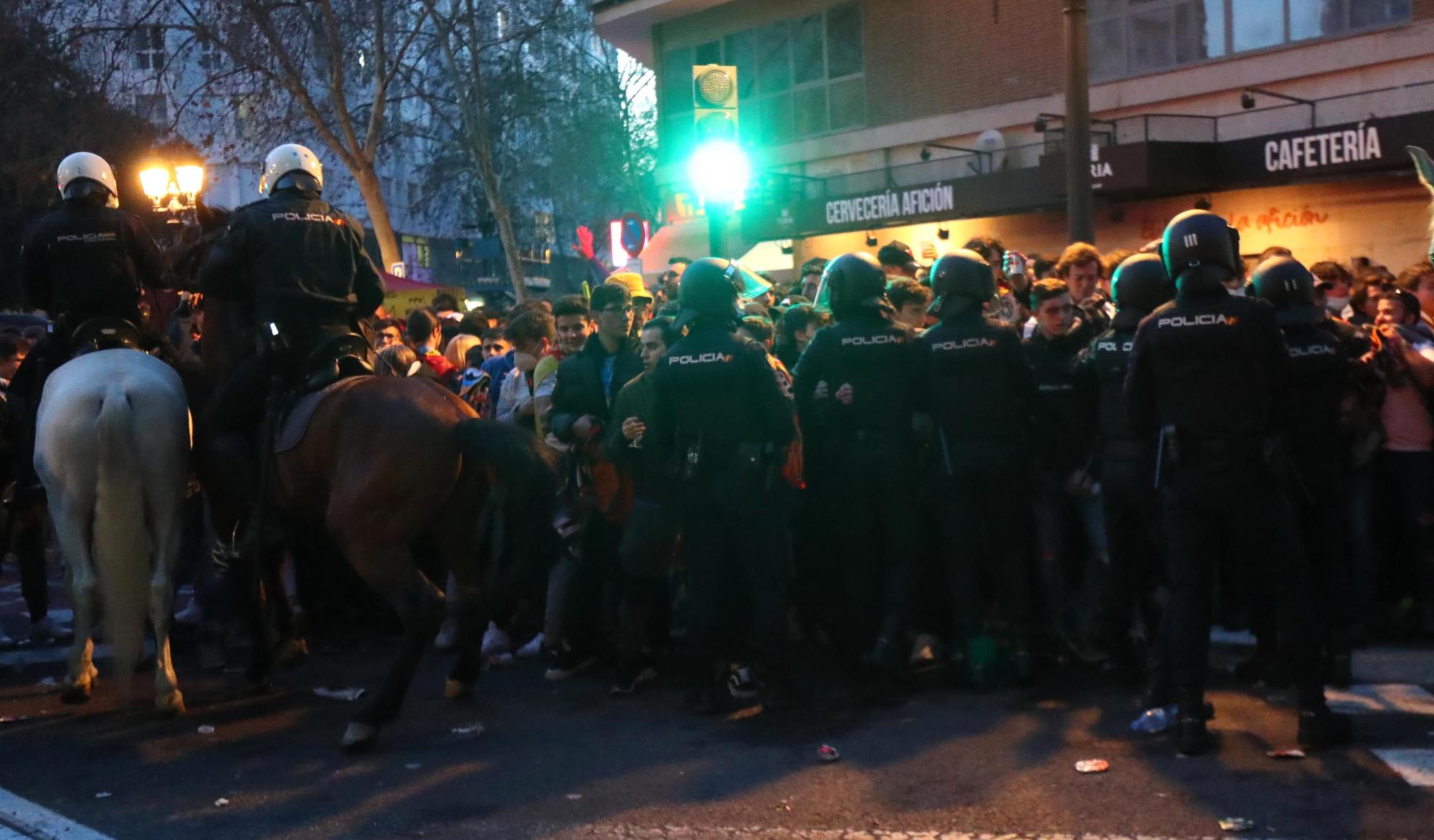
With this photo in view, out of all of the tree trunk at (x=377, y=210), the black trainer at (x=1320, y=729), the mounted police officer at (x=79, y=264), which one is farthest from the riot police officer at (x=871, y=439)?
the tree trunk at (x=377, y=210)

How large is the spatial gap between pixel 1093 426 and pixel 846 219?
1822 cm

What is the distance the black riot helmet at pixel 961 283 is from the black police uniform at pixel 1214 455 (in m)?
1.48

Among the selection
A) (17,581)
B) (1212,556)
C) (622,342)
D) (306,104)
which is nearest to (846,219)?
(306,104)

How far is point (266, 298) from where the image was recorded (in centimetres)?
754

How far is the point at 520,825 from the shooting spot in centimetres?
573

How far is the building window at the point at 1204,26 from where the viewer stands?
20.0 meters

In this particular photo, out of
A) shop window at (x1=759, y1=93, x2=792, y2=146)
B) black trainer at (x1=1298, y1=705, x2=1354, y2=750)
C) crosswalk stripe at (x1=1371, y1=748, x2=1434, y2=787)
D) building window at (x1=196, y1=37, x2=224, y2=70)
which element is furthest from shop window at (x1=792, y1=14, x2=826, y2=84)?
crosswalk stripe at (x1=1371, y1=748, x2=1434, y2=787)

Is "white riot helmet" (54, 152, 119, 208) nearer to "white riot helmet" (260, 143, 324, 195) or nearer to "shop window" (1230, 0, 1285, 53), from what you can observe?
"white riot helmet" (260, 143, 324, 195)

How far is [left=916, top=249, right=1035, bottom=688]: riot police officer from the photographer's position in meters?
7.72

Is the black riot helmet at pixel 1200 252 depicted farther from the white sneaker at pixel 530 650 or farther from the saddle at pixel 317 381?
the white sneaker at pixel 530 650

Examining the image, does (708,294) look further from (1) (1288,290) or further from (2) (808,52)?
(2) (808,52)

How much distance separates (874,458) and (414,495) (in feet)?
7.32

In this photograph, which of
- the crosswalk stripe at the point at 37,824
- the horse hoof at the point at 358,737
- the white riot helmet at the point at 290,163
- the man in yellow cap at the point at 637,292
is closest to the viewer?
the crosswalk stripe at the point at 37,824

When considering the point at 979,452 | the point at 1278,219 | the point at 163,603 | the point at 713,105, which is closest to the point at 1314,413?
the point at 979,452
